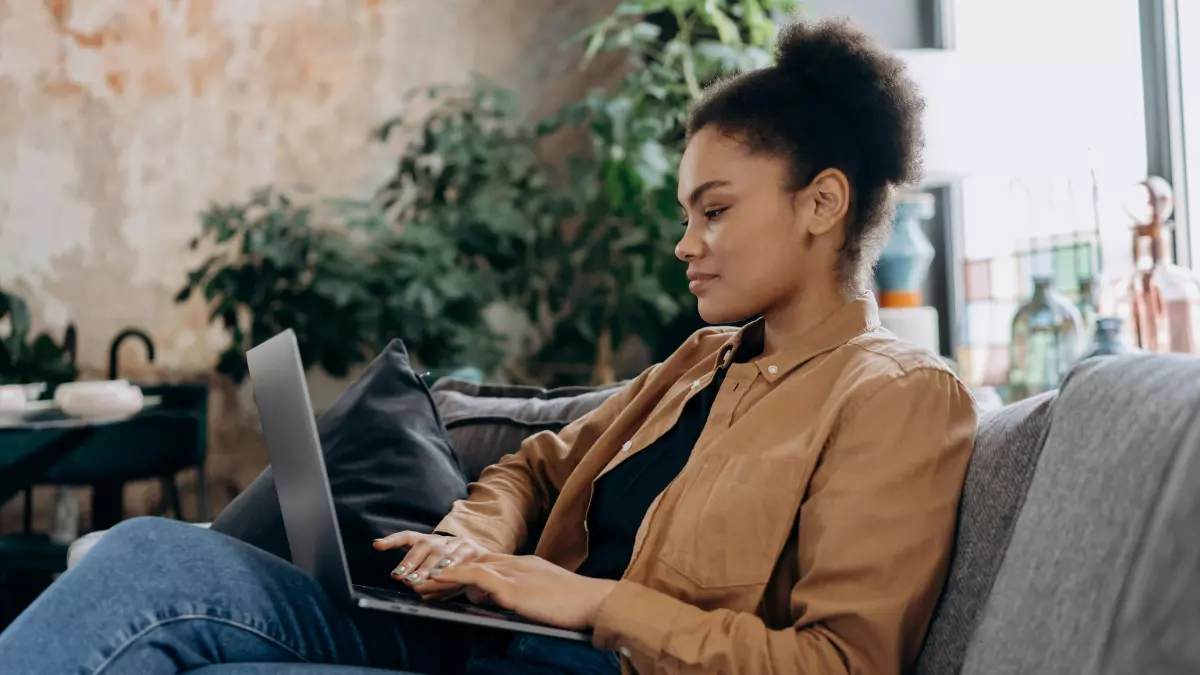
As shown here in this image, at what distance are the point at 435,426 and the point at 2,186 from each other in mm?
3076

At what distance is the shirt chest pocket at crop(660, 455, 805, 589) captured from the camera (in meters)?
0.96

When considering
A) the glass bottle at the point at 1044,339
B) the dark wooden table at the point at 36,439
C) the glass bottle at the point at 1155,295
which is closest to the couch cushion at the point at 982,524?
the glass bottle at the point at 1155,295

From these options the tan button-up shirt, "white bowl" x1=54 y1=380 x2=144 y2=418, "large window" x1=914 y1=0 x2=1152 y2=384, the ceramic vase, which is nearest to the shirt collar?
the tan button-up shirt

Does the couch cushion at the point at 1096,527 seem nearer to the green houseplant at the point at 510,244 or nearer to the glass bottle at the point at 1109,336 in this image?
the glass bottle at the point at 1109,336

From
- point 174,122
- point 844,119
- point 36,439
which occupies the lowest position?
point 36,439

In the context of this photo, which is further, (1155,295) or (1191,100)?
(1191,100)

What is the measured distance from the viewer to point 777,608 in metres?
0.99

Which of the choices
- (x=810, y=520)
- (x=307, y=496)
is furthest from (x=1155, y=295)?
(x=307, y=496)

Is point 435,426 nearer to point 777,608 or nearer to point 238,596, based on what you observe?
point 238,596

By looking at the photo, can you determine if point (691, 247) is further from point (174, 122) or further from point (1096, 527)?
point (174, 122)

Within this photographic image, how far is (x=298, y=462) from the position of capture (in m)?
1.10

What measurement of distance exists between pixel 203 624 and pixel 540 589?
1.12 feet

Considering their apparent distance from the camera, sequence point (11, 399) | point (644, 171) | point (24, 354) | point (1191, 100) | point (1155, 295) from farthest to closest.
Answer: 1. point (24, 354)
2. point (644, 171)
3. point (11, 399)
4. point (1191, 100)
5. point (1155, 295)

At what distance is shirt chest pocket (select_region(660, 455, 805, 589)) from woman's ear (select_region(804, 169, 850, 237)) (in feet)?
0.86
